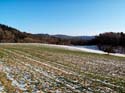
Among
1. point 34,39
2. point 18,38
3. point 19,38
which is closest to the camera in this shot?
point 18,38

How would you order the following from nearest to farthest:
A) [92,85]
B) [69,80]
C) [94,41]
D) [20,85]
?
[20,85] → [92,85] → [69,80] → [94,41]

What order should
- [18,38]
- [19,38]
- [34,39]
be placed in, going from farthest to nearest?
1. [34,39]
2. [19,38]
3. [18,38]

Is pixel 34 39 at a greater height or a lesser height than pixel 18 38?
lesser

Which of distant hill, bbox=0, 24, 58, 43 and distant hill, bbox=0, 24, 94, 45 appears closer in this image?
distant hill, bbox=0, 24, 58, 43

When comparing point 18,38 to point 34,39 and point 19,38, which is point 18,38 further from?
point 34,39

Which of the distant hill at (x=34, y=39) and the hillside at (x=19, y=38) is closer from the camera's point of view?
the hillside at (x=19, y=38)

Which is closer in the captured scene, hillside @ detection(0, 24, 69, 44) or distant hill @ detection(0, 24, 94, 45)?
hillside @ detection(0, 24, 69, 44)

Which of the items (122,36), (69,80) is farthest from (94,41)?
(69,80)

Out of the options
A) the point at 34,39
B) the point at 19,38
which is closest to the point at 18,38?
the point at 19,38

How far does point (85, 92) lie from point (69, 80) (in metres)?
3.22

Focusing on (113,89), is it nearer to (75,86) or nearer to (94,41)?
(75,86)

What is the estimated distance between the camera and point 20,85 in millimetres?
12680

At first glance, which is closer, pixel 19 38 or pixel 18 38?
pixel 18 38

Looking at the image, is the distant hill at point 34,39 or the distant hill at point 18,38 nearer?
the distant hill at point 18,38
